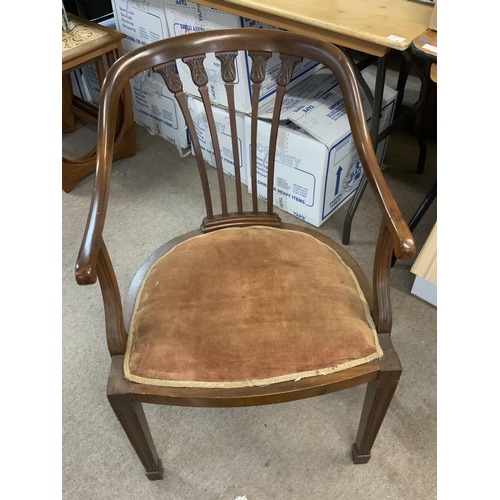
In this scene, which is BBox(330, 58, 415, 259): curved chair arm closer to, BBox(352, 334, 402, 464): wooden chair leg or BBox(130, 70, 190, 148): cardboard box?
BBox(352, 334, 402, 464): wooden chair leg

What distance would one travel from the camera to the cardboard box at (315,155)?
5.11ft

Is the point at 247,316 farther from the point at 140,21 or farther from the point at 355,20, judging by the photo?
the point at 140,21

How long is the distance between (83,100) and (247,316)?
5.77 feet

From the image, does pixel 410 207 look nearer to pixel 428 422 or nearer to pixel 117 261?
pixel 428 422

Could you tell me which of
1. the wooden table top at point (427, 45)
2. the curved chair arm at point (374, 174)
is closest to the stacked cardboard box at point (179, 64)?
the wooden table top at point (427, 45)

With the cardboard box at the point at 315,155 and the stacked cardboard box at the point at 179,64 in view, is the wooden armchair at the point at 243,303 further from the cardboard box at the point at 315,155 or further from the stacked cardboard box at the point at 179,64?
the stacked cardboard box at the point at 179,64

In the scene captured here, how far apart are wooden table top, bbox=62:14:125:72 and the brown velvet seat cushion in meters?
1.05

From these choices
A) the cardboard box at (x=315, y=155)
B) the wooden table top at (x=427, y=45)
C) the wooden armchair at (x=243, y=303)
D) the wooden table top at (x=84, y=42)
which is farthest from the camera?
the wooden table top at (x=84, y=42)

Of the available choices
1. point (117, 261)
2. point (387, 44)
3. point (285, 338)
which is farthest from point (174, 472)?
point (387, 44)

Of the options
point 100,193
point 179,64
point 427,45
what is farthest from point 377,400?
point 179,64

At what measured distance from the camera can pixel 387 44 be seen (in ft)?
3.82

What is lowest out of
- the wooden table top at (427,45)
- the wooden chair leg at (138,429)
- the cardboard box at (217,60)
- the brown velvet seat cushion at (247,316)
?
the wooden chair leg at (138,429)

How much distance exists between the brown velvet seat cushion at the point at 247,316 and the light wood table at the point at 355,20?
0.57m

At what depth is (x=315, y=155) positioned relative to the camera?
156cm
